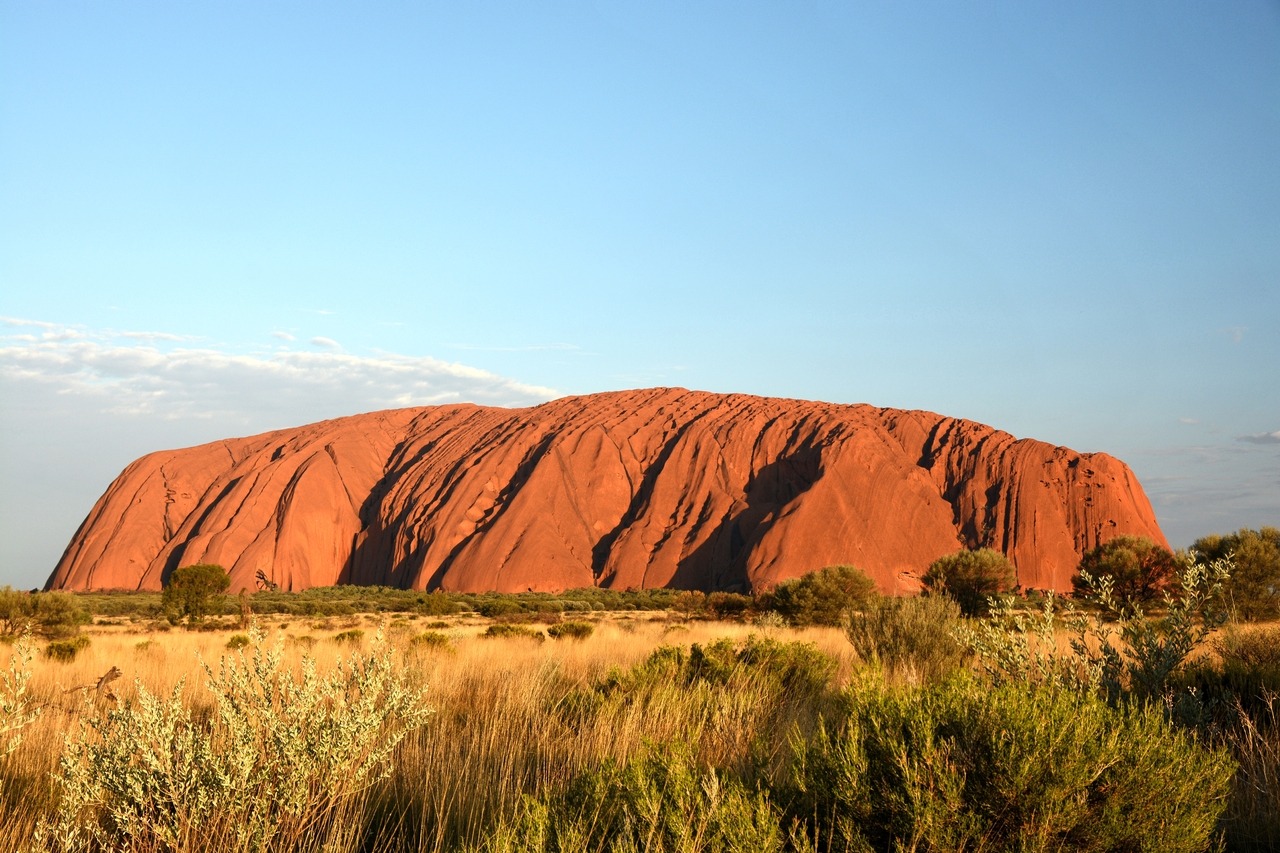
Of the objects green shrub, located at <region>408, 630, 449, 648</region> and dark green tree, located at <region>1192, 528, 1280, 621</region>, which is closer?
green shrub, located at <region>408, 630, 449, 648</region>

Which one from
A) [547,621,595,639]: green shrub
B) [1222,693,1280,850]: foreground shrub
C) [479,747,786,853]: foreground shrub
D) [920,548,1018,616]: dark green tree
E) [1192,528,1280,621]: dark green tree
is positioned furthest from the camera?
[920,548,1018,616]: dark green tree

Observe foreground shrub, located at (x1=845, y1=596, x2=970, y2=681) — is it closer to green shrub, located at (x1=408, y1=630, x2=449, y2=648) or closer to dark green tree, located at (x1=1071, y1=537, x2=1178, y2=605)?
green shrub, located at (x1=408, y1=630, x2=449, y2=648)

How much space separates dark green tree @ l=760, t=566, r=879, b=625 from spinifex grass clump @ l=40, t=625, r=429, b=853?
2651cm

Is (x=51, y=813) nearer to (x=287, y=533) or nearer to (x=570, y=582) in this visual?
(x=570, y=582)

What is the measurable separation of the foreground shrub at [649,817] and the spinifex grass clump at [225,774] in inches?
35.2

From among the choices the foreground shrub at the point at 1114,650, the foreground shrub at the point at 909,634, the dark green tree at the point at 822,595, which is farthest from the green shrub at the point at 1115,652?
the dark green tree at the point at 822,595

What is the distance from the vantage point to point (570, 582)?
2542 inches

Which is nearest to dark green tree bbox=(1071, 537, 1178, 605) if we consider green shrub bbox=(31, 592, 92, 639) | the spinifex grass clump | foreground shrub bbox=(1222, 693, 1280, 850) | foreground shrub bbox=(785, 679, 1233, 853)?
foreground shrub bbox=(1222, 693, 1280, 850)

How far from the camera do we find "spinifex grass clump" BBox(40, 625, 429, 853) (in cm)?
349

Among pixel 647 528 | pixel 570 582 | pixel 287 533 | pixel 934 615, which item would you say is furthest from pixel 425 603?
pixel 934 615

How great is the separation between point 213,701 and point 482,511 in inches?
2543

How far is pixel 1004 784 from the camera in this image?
315 centimetres

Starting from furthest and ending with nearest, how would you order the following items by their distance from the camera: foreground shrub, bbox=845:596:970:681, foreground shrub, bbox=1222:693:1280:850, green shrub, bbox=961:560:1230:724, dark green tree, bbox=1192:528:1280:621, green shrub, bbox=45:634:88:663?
1. dark green tree, bbox=1192:528:1280:621
2. green shrub, bbox=45:634:88:663
3. foreground shrub, bbox=845:596:970:681
4. green shrub, bbox=961:560:1230:724
5. foreground shrub, bbox=1222:693:1280:850

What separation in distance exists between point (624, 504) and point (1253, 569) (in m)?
53.4
